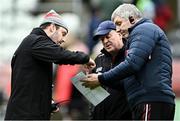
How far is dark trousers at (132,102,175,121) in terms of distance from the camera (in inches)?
427

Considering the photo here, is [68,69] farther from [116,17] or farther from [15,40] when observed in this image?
[116,17]

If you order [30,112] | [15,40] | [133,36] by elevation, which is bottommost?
[30,112]

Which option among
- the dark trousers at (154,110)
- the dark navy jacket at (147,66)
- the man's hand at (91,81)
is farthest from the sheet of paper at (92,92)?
the dark trousers at (154,110)

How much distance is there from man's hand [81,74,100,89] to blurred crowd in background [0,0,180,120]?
413cm

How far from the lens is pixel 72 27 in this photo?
70.0ft

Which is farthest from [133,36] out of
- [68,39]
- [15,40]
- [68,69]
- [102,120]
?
[15,40]

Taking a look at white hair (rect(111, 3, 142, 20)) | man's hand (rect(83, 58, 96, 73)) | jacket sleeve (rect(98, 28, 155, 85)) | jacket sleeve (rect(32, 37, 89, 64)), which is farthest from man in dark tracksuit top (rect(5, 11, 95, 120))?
white hair (rect(111, 3, 142, 20))

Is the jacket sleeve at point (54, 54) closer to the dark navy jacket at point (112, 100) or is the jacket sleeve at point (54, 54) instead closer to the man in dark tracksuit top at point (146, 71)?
the man in dark tracksuit top at point (146, 71)

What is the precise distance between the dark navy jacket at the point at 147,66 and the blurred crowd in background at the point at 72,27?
4704 mm

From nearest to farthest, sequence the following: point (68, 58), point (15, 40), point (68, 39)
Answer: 1. point (68, 58)
2. point (68, 39)
3. point (15, 40)

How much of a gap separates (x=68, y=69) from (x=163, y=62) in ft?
23.5

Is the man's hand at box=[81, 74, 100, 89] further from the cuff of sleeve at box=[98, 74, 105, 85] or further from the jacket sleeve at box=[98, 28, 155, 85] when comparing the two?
the jacket sleeve at box=[98, 28, 155, 85]

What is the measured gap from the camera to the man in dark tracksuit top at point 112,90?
38.1 feet

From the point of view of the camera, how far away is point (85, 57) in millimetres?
10812
